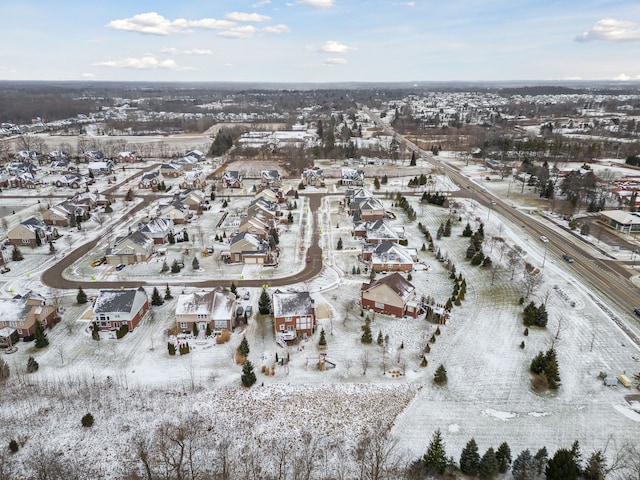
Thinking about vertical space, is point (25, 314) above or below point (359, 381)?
above

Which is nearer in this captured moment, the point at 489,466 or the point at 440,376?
the point at 489,466

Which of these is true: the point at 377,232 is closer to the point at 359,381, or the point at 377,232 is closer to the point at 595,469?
the point at 359,381

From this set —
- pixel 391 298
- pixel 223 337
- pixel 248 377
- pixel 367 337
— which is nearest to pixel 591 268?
pixel 391 298

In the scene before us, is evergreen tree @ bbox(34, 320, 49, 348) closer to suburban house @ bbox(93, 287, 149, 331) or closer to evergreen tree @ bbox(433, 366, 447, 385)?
suburban house @ bbox(93, 287, 149, 331)

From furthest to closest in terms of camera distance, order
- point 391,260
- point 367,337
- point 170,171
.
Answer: point 170,171
point 391,260
point 367,337

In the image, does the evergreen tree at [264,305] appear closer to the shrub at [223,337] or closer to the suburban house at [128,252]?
the shrub at [223,337]

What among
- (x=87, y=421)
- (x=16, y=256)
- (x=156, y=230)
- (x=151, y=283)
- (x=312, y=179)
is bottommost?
(x=87, y=421)
